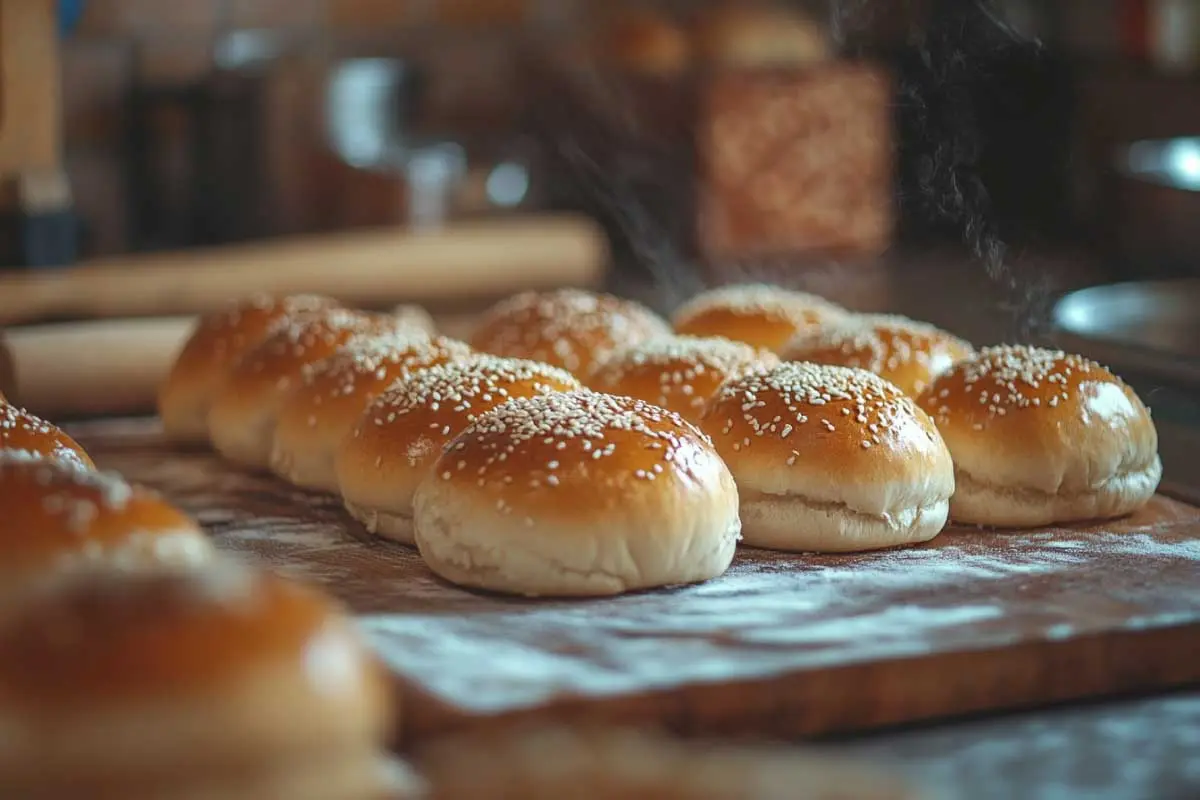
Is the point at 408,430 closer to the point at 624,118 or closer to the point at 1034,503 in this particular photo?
the point at 1034,503

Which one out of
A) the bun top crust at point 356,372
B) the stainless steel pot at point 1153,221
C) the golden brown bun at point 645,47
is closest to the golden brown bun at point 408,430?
the bun top crust at point 356,372

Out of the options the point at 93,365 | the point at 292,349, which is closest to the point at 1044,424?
the point at 292,349

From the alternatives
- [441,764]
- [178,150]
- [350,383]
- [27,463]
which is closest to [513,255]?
[350,383]

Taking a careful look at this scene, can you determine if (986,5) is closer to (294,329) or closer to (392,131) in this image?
(392,131)

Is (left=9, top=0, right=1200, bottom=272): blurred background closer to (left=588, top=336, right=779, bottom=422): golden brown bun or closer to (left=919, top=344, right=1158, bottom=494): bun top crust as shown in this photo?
(left=588, top=336, right=779, bottom=422): golden brown bun

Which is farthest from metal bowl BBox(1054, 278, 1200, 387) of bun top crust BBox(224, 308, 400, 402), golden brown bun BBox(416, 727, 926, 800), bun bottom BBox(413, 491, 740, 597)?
golden brown bun BBox(416, 727, 926, 800)

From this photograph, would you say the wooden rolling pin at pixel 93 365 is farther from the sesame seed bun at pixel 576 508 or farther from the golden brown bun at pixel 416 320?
the sesame seed bun at pixel 576 508
